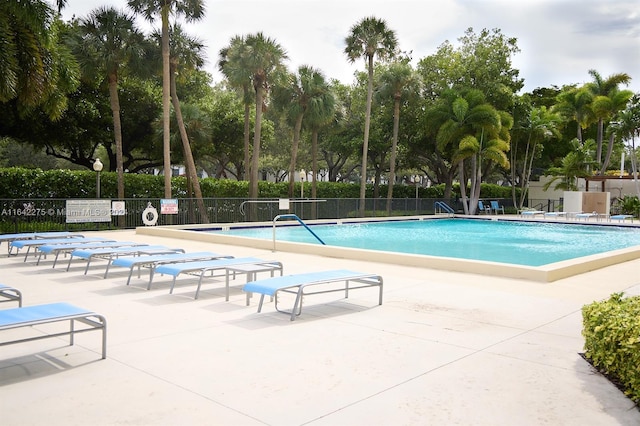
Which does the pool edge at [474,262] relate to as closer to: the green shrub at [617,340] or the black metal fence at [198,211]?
the green shrub at [617,340]

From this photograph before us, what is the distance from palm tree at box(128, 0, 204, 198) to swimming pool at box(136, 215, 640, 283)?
4.18 meters

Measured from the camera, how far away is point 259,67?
27.8 meters

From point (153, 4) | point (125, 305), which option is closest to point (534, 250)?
point (125, 305)

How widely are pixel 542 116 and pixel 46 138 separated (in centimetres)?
3121

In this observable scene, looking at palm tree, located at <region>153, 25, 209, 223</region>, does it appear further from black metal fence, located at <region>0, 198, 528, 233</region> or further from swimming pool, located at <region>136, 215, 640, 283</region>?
swimming pool, located at <region>136, 215, 640, 283</region>

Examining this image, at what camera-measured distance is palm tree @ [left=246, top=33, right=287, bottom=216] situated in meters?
27.5

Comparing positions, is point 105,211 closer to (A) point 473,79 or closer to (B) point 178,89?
(B) point 178,89

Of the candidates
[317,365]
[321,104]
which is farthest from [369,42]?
[317,365]

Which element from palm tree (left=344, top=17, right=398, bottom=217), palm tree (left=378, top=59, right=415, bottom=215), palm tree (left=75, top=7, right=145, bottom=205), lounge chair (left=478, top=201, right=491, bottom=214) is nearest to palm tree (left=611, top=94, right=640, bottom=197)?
lounge chair (left=478, top=201, right=491, bottom=214)

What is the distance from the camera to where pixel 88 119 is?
98.3ft

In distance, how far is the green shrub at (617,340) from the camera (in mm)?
4258

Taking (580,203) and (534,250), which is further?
(580,203)

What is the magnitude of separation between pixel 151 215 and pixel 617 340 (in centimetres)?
1951

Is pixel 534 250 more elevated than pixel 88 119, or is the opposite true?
pixel 88 119
